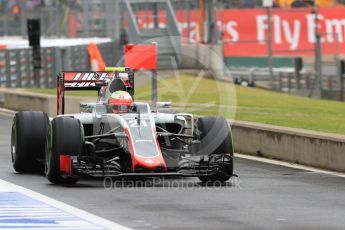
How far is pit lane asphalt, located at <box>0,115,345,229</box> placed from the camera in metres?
12.0

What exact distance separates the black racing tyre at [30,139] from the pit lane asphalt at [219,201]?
224mm

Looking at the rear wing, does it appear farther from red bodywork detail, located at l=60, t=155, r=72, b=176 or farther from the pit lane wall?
the pit lane wall

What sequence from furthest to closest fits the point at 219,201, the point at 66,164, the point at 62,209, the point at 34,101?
1. the point at 34,101
2. the point at 66,164
3. the point at 219,201
4. the point at 62,209

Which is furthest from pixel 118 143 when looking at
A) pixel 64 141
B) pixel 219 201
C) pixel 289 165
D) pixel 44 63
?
pixel 44 63

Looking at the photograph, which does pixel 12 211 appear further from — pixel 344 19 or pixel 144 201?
pixel 344 19

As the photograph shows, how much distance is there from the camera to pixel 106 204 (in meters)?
13.3

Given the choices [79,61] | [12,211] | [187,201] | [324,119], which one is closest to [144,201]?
[187,201]

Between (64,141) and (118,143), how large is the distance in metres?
0.69

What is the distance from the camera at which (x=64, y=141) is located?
14.9 metres

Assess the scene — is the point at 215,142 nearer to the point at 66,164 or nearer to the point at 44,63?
the point at 66,164

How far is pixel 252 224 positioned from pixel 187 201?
1935 mm

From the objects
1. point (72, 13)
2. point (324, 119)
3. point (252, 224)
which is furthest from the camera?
point (72, 13)

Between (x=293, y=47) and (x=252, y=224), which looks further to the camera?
(x=293, y=47)

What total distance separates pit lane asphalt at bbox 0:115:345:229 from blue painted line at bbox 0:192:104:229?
0.33 metres
